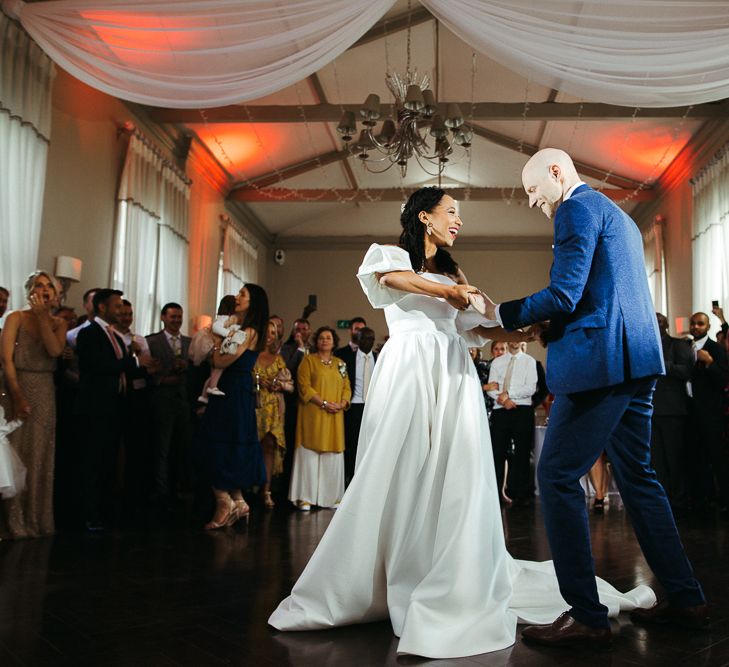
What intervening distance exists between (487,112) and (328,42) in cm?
534

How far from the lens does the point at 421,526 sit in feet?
7.61

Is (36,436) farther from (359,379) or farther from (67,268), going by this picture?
(359,379)

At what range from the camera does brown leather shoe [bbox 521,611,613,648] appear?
2.09 metres

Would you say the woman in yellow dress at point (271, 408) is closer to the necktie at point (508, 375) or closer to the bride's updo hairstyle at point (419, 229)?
the necktie at point (508, 375)

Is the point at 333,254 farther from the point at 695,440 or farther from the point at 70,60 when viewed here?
the point at 70,60

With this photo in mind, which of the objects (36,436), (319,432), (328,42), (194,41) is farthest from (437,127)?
(36,436)

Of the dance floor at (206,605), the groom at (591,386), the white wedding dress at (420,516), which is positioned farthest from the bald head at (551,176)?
the dance floor at (206,605)

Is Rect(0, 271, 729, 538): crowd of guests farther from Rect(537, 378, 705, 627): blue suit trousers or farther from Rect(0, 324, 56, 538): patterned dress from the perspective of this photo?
Rect(537, 378, 705, 627): blue suit trousers

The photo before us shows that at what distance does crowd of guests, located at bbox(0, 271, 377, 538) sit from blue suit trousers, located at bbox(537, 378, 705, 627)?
273 centimetres

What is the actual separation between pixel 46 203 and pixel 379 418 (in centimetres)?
551

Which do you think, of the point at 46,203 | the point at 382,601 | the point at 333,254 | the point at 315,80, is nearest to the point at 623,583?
the point at 382,601

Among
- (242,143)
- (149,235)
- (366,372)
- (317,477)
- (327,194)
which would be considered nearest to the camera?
(317,477)

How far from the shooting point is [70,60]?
13.1 feet

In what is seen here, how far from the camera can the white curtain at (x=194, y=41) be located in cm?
376
